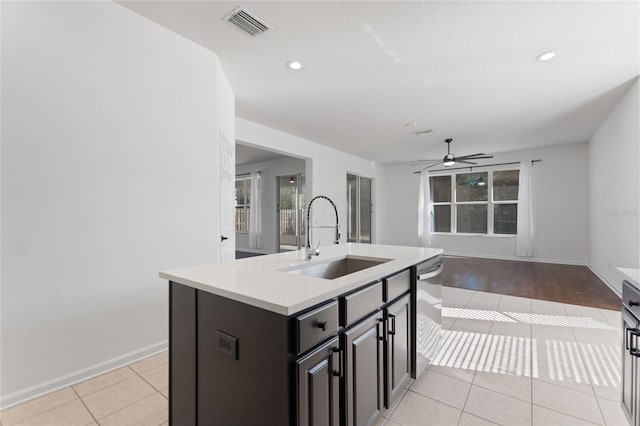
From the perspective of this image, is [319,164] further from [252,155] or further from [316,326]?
[316,326]

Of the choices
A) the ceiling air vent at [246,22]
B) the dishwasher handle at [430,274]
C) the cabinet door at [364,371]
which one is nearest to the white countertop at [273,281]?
the dishwasher handle at [430,274]

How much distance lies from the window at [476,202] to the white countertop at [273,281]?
6605 millimetres

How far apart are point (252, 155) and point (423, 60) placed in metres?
5.23

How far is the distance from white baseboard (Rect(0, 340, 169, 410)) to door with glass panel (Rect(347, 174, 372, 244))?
565 centimetres

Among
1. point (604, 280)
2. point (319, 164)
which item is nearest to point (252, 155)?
point (319, 164)

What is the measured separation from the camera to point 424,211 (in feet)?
27.3

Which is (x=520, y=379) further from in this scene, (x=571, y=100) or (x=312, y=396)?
(x=571, y=100)

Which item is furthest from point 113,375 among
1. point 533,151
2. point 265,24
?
point 533,151

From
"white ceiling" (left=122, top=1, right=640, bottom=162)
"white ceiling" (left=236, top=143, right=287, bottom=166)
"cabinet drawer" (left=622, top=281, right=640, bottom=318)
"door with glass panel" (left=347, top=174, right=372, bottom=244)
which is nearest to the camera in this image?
"cabinet drawer" (left=622, top=281, right=640, bottom=318)

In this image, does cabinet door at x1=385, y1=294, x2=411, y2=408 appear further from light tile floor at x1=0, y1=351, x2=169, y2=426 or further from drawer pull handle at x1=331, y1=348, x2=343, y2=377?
light tile floor at x1=0, y1=351, x2=169, y2=426

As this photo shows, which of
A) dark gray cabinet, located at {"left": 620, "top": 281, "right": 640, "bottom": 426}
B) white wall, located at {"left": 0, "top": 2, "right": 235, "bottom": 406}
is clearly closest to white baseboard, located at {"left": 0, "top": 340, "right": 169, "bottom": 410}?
white wall, located at {"left": 0, "top": 2, "right": 235, "bottom": 406}

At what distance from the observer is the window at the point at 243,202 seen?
880cm

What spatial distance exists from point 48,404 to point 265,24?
9.90 feet

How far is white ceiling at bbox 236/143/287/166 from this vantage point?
675 centimetres
